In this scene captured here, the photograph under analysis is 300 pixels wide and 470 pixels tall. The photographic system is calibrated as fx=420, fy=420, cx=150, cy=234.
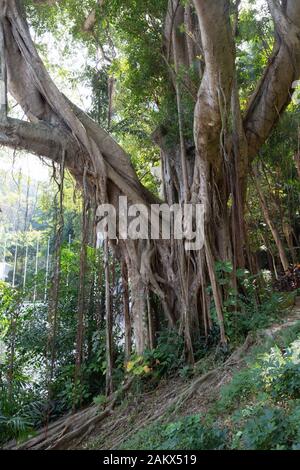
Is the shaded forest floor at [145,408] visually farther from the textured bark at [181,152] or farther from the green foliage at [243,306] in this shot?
the textured bark at [181,152]

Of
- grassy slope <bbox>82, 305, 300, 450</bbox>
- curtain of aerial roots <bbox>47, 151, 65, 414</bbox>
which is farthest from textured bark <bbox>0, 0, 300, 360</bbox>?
grassy slope <bbox>82, 305, 300, 450</bbox>

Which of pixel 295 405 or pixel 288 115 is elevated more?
pixel 288 115

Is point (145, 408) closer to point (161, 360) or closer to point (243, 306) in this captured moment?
point (161, 360)

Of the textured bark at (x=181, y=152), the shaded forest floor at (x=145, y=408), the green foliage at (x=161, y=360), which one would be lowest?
the shaded forest floor at (x=145, y=408)

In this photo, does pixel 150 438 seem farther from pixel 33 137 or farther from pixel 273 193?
pixel 273 193

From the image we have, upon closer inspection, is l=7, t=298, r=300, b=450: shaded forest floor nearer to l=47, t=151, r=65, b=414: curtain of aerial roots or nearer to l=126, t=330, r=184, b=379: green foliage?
l=126, t=330, r=184, b=379: green foliage

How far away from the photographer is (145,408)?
11.2 ft

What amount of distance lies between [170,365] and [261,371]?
1401 millimetres

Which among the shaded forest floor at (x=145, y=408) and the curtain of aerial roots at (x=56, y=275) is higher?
the curtain of aerial roots at (x=56, y=275)

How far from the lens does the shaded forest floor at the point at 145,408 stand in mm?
3053

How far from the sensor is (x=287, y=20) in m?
3.88

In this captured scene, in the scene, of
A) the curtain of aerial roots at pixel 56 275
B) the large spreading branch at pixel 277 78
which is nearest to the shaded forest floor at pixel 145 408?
the curtain of aerial roots at pixel 56 275

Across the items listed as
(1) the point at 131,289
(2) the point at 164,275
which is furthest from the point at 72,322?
(2) the point at 164,275
